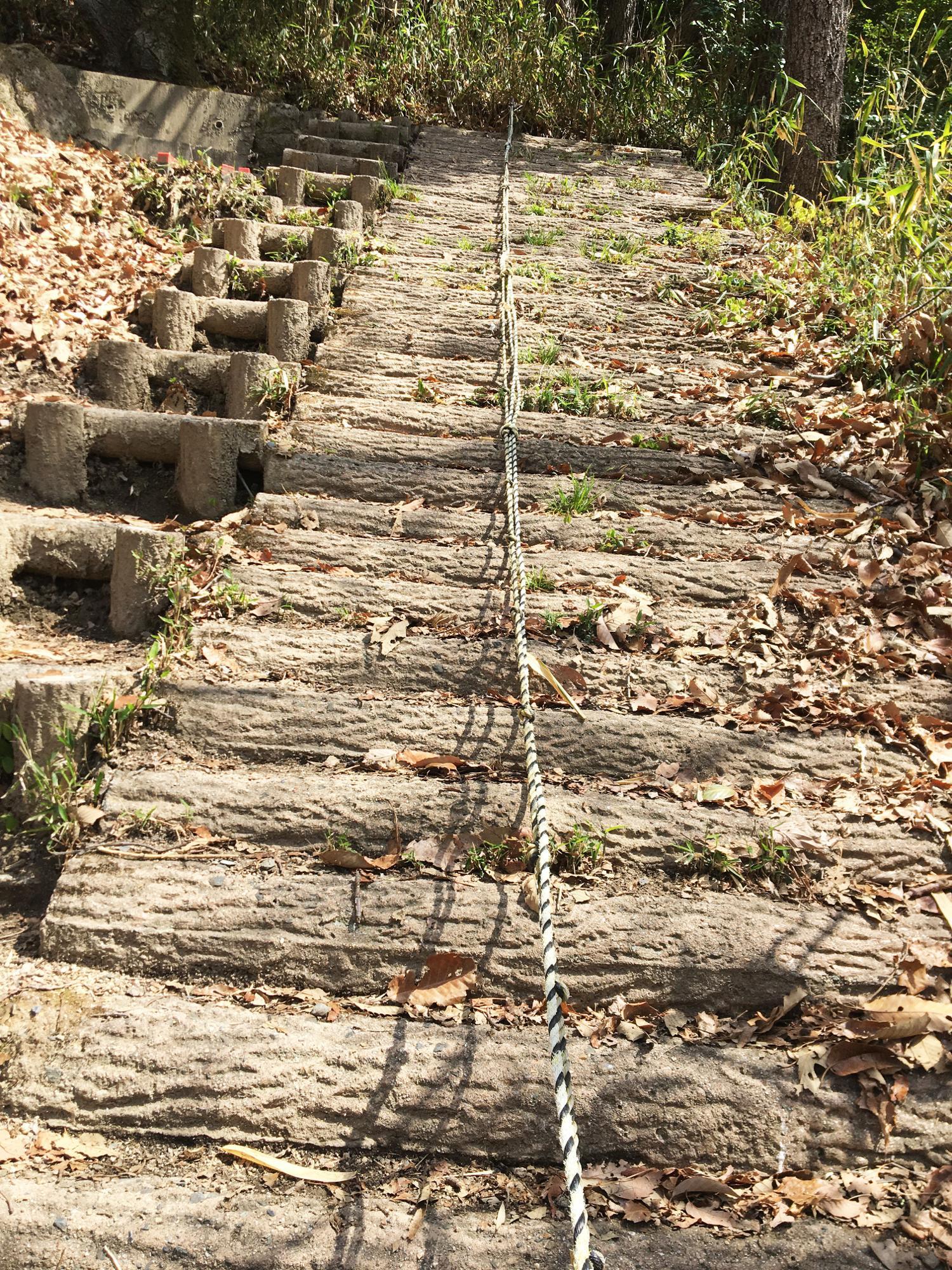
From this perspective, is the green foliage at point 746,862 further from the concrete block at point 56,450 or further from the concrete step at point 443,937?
the concrete block at point 56,450

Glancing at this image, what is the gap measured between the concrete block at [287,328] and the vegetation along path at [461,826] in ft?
0.06

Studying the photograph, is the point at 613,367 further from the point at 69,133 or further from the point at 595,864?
the point at 69,133

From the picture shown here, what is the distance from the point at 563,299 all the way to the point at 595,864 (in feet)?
12.6

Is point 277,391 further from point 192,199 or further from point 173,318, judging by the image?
point 192,199

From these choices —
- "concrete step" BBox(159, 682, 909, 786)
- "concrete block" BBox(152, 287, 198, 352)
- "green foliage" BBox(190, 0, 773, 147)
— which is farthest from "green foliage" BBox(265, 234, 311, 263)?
"concrete step" BBox(159, 682, 909, 786)

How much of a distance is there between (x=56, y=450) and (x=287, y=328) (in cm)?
130

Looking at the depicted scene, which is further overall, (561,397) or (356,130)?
(356,130)

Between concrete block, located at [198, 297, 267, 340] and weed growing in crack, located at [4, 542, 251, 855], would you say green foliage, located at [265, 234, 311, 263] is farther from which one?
weed growing in crack, located at [4, 542, 251, 855]

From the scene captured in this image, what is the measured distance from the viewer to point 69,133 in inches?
256

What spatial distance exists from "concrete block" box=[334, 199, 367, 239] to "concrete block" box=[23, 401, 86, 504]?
264cm

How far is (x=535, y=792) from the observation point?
2.36 metres

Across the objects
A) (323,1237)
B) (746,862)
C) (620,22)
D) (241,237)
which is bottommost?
(323,1237)

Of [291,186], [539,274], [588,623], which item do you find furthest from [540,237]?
[588,623]

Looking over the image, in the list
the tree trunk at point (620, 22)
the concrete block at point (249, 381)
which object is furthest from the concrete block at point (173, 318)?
the tree trunk at point (620, 22)
